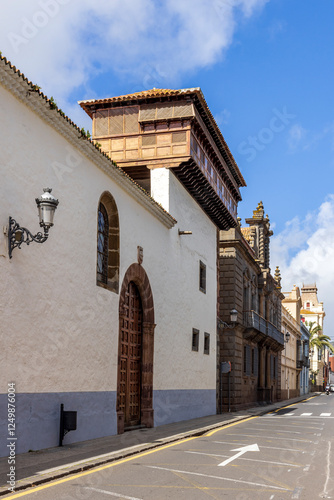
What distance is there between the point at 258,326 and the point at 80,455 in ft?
81.4

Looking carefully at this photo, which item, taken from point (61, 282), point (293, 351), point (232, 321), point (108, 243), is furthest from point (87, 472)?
point (293, 351)

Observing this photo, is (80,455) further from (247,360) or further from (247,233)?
(247,233)

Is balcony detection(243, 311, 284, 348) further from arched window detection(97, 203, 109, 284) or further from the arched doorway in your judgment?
arched window detection(97, 203, 109, 284)

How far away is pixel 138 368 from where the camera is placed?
709 inches

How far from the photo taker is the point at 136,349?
58.7 ft

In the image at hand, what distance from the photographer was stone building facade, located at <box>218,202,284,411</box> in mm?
30125

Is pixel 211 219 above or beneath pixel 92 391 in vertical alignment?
above

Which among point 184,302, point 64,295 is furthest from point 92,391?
point 184,302

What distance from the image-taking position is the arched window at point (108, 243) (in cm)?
1548

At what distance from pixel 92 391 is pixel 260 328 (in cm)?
2297

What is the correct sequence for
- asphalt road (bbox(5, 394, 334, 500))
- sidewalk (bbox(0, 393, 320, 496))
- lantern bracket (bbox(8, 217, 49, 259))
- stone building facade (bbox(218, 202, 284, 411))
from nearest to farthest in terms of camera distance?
asphalt road (bbox(5, 394, 334, 500)) < sidewalk (bbox(0, 393, 320, 496)) < lantern bracket (bbox(8, 217, 49, 259)) < stone building facade (bbox(218, 202, 284, 411))

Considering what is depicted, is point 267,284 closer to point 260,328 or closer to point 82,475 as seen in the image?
point 260,328

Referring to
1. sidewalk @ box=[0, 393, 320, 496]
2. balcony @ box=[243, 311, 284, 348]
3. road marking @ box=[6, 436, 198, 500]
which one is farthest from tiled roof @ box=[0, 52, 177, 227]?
balcony @ box=[243, 311, 284, 348]

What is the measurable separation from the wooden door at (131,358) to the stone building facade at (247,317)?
9.63 m
